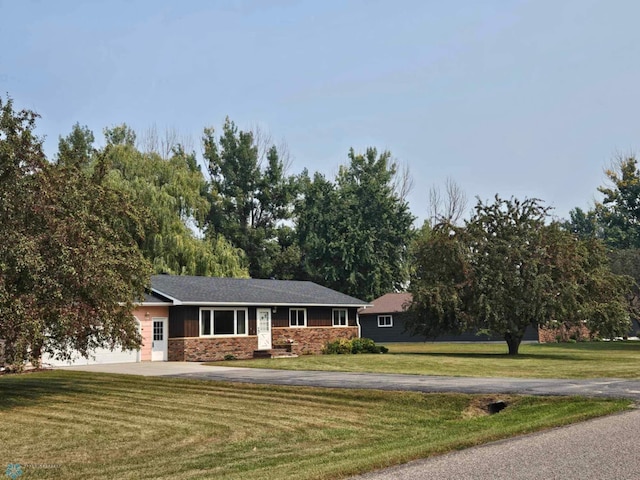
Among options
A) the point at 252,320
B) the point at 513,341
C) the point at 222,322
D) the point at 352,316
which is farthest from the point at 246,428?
the point at 352,316

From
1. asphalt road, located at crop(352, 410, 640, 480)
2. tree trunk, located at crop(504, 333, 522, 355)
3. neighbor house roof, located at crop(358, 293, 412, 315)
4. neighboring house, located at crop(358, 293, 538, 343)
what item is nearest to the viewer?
asphalt road, located at crop(352, 410, 640, 480)

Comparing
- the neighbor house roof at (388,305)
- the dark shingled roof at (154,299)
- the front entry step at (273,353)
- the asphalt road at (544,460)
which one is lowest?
the asphalt road at (544,460)

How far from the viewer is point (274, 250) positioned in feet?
198

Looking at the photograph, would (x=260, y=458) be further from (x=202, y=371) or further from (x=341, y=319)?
(x=341, y=319)

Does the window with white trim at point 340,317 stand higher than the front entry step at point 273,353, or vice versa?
the window with white trim at point 340,317

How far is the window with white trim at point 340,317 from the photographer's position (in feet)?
128

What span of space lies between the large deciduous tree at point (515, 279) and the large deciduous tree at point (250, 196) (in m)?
28.4

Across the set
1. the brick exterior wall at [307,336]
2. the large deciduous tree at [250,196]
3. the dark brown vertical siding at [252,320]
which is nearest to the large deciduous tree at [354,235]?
the large deciduous tree at [250,196]

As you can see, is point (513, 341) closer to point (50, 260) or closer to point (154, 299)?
point (154, 299)

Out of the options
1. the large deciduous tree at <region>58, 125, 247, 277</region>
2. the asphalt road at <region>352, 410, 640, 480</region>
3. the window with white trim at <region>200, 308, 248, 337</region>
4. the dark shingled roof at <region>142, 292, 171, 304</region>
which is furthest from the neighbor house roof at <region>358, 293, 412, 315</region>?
the asphalt road at <region>352, 410, 640, 480</region>

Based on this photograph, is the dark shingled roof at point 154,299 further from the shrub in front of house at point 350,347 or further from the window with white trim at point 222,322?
the shrub in front of house at point 350,347

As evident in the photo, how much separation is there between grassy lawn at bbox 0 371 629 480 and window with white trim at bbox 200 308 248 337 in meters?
13.5

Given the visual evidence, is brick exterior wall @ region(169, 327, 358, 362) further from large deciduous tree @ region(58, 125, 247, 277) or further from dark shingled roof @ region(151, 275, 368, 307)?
large deciduous tree @ region(58, 125, 247, 277)

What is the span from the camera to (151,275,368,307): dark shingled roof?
3231 cm
